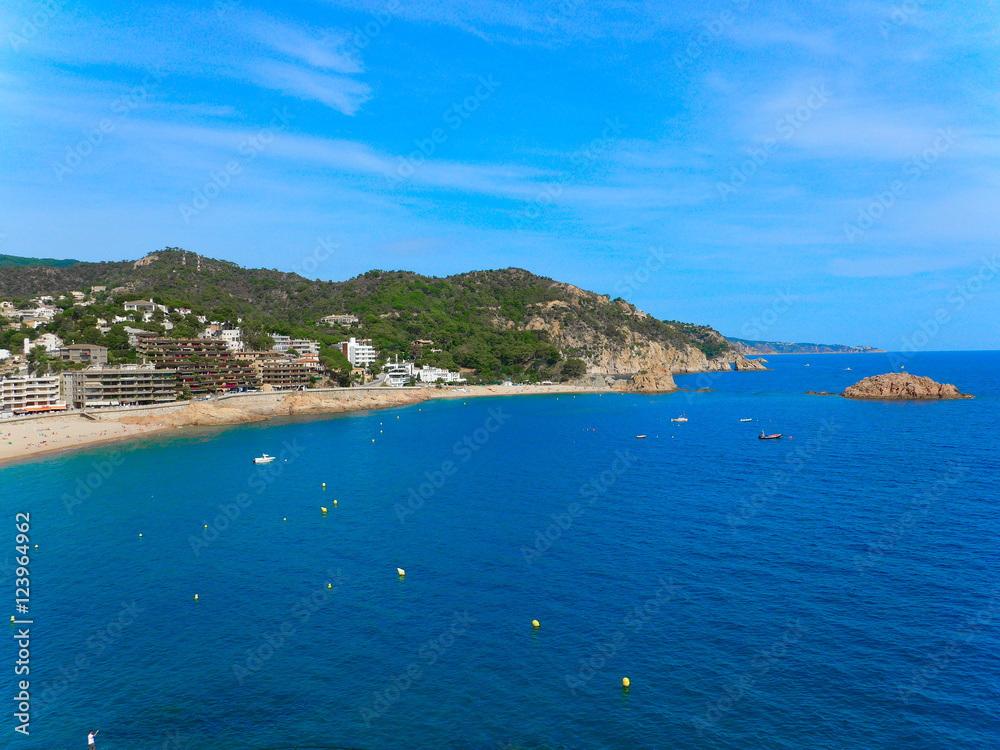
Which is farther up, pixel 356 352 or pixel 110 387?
pixel 356 352

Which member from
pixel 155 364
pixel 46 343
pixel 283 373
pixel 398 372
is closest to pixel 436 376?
pixel 398 372

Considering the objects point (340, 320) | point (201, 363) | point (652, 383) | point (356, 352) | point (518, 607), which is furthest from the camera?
point (340, 320)

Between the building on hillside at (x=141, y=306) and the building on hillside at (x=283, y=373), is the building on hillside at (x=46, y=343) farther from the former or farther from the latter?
the building on hillside at (x=283, y=373)

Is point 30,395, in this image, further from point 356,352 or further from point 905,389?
point 905,389

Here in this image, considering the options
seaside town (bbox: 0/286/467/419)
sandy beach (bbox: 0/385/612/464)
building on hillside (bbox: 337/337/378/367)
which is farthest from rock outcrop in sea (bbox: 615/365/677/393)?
building on hillside (bbox: 337/337/378/367)

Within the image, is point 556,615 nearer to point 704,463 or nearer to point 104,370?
point 704,463

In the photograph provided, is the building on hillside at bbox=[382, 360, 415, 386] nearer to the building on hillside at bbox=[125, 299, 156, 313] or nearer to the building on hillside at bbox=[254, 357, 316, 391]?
the building on hillside at bbox=[254, 357, 316, 391]
